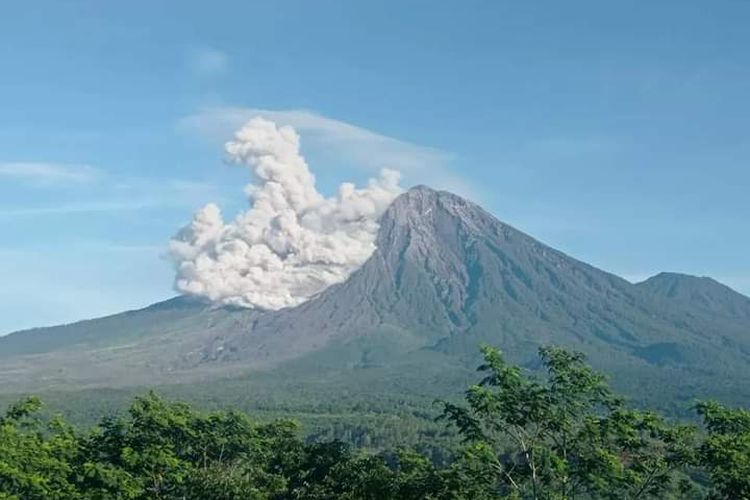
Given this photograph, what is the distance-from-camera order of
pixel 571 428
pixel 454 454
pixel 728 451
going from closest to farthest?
pixel 728 451 → pixel 571 428 → pixel 454 454

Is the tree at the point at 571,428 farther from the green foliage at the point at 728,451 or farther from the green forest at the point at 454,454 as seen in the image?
the green foliage at the point at 728,451

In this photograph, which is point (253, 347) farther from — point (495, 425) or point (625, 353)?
point (495, 425)

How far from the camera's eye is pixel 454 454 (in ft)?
78.3

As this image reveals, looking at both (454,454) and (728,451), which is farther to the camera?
(454,454)

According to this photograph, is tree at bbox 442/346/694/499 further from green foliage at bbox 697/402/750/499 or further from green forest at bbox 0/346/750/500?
green foliage at bbox 697/402/750/499

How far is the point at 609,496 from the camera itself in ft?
66.1

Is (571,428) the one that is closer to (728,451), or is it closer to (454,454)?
(728,451)

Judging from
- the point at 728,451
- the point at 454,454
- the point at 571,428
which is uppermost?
the point at 571,428

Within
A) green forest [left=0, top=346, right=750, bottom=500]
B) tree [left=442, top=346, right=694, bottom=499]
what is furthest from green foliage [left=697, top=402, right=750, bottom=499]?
tree [left=442, top=346, right=694, bottom=499]

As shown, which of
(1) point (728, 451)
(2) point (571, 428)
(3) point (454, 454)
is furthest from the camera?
(3) point (454, 454)

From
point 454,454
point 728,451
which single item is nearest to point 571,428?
point 728,451

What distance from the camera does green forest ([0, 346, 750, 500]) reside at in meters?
19.3

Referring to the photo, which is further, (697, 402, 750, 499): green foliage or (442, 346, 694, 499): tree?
(442, 346, 694, 499): tree

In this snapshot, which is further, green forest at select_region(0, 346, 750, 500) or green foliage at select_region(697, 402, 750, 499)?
green forest at select_region(0, 346, 750, 500)
